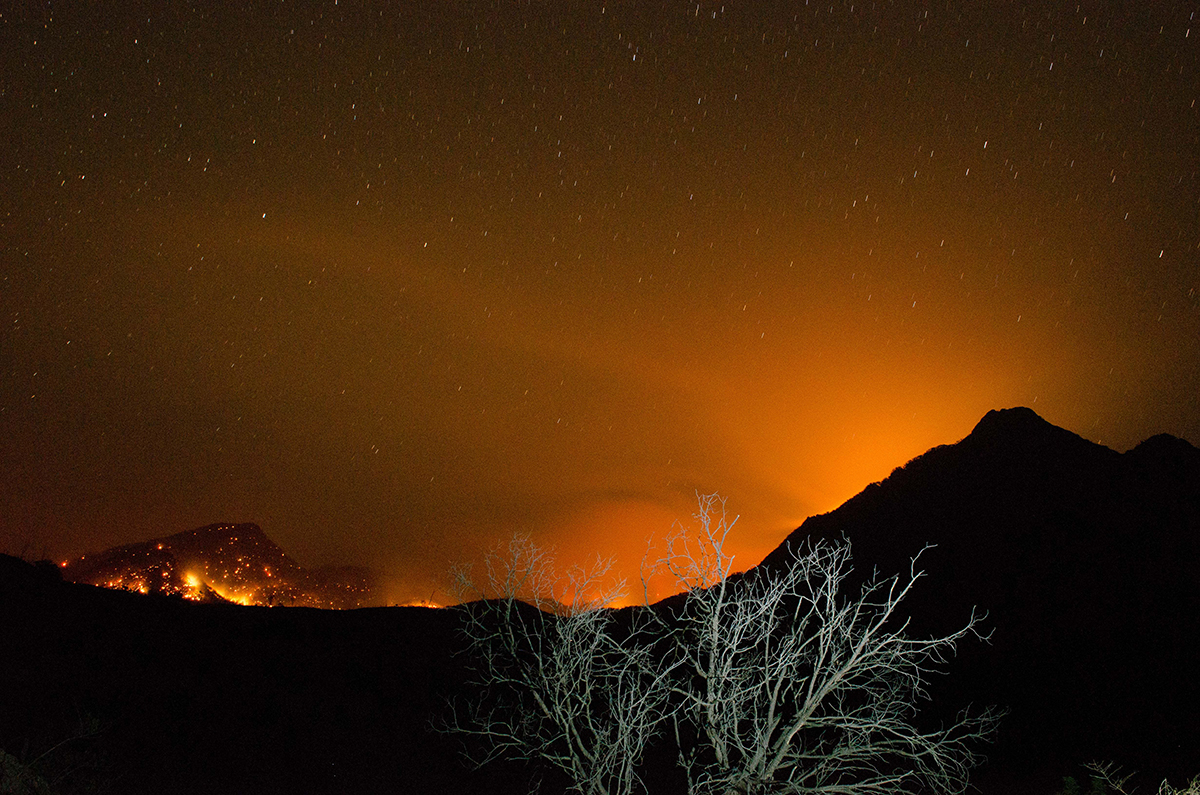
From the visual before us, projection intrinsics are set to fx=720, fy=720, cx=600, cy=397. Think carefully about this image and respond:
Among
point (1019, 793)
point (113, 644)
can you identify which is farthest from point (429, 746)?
point (1019, 793)

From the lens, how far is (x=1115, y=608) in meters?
33.9

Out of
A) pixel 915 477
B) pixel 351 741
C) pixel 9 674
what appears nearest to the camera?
pixel 9 674

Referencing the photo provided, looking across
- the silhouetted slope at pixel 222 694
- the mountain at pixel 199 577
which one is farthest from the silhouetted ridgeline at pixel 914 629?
the mountain at pixel 199 577

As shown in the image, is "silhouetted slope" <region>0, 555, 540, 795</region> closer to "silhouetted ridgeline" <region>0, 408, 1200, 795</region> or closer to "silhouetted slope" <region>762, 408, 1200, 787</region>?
"silhouetted ridgeline" <region>0, 408, 1200, 795</region>

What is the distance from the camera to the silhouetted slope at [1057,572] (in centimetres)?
2892

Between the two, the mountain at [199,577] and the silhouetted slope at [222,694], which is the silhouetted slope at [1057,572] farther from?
the mountain at [199,577]

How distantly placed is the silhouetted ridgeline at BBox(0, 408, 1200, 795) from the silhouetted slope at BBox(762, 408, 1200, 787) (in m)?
0.10

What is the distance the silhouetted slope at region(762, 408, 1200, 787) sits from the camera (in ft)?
94.9

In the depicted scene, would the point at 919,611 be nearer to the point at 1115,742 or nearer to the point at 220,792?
the point at 1115,742

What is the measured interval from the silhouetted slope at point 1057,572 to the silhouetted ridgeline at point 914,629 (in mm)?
102

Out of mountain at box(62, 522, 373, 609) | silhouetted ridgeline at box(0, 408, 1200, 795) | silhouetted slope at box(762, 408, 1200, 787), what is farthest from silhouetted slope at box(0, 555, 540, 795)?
silhouetted slope at box(762, 408, 1200, 787)

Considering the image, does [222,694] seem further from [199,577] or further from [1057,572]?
[1057,572]

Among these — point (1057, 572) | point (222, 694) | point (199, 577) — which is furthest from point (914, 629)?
point (199, 577)

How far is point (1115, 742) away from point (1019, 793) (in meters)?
7.28
